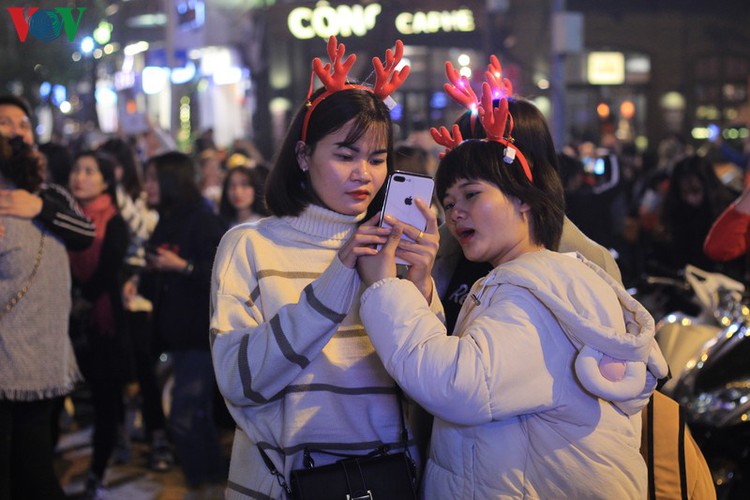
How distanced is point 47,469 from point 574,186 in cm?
455

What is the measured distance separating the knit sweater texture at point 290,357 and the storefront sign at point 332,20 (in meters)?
13.3

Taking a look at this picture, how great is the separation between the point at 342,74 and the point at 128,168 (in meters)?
5.99

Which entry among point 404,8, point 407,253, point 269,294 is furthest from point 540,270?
point 404,8

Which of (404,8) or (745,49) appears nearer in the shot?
(404,8)

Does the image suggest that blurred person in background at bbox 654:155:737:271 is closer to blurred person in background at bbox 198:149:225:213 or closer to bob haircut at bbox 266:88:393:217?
blurred person in background at bbox 198:149:225:213

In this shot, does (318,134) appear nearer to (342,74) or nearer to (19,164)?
(342,74)

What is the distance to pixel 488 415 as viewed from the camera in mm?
2289

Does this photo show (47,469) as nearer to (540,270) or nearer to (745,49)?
(540,270)

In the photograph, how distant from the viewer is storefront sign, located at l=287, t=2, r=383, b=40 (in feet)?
53.2

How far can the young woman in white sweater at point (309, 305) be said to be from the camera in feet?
8.21

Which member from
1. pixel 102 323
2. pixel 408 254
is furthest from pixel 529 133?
pixel 102 323

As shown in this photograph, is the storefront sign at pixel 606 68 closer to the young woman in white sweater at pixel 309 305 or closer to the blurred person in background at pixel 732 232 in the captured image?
the blurred person in background at pixel 732 232

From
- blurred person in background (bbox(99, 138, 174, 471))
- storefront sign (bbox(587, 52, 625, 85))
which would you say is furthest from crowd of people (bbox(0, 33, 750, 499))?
storefront sign (bbox(587, 52, 625, 85))

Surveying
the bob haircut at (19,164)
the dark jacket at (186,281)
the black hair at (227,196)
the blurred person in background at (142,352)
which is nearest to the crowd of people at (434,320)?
the bob haircut at (19,164)
